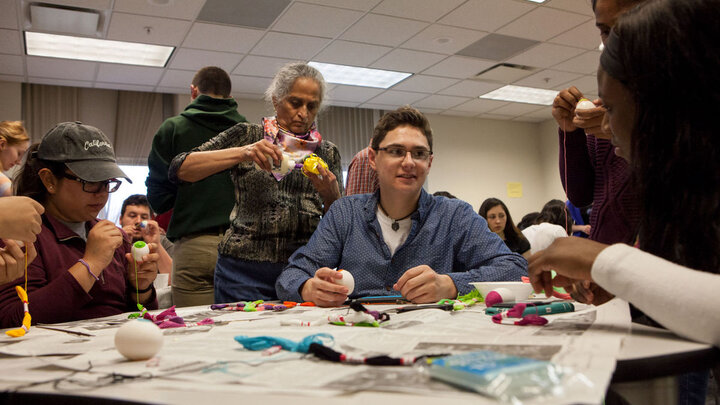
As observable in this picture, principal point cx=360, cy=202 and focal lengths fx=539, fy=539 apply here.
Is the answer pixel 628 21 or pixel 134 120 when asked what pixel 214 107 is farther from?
pixel 134 120

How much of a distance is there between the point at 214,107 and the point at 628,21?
1951 millimetres

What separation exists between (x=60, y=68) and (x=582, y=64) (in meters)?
5.37

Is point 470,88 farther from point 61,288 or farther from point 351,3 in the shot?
point 61,288

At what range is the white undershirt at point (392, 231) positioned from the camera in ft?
5.83

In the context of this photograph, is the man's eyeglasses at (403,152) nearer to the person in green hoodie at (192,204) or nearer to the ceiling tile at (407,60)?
the person in green hoodie at (192,204)

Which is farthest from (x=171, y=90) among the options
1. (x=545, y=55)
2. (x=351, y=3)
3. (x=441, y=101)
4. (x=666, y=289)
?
(x=666, y=289)

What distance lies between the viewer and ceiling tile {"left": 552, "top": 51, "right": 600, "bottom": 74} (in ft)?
18.3

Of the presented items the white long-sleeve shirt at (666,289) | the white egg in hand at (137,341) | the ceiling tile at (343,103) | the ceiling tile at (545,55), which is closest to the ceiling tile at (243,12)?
the ceiling tile at (343,103)

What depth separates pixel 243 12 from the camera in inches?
167

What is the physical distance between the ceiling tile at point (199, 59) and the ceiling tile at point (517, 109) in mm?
4015

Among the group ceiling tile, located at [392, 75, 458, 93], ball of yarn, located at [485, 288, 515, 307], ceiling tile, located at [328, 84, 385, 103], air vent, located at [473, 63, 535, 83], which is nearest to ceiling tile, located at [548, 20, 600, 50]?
air vent, located at [473, 63, 535, 83]

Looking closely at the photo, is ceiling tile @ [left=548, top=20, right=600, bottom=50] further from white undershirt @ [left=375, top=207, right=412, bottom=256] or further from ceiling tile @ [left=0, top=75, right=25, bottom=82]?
ceiling tile @ [left=0, top=75, right=25, bottom=82]

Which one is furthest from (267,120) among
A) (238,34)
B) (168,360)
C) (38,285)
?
(238,34)

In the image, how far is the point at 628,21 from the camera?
2.78 feet
